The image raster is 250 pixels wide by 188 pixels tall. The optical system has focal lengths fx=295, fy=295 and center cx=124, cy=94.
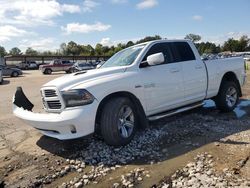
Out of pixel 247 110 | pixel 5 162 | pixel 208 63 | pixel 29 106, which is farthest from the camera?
pixel 247 110

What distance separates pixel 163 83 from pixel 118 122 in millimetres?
1369

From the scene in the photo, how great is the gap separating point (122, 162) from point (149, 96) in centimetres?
147

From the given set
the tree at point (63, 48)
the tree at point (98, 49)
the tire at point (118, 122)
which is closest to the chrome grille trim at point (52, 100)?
the tire at point (118, 122)

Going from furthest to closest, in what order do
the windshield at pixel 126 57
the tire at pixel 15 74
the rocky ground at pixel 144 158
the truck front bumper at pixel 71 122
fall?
the tire at pixel 15 74 → the windshield at pixel 126 57 → the truck front bumper at pixel 71 122 → the rocky ground at pixel 144 158

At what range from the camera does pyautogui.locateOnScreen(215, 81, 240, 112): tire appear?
24.2 feet

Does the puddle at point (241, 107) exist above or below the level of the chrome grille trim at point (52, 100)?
below

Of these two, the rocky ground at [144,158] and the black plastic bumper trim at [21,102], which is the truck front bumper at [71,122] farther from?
the black plastic bumper trim at [21,102]

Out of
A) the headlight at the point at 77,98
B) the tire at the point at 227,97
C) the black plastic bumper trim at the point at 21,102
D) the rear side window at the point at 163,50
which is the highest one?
the rear side window at the point at 163,50

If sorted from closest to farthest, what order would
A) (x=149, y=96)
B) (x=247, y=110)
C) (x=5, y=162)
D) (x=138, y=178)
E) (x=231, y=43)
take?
(x=138, y=178) < (x=5, y=162) < (x=149, y=96) < (x=247, y=110) < (x=231, y=43)

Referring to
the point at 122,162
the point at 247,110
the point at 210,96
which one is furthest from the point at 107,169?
the point at 247,110

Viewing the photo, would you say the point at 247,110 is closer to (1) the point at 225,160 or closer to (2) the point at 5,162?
(1) the point at 225,160

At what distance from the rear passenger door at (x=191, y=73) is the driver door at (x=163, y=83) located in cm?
17

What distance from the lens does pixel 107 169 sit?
440cm

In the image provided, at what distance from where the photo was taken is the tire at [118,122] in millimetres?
4824
